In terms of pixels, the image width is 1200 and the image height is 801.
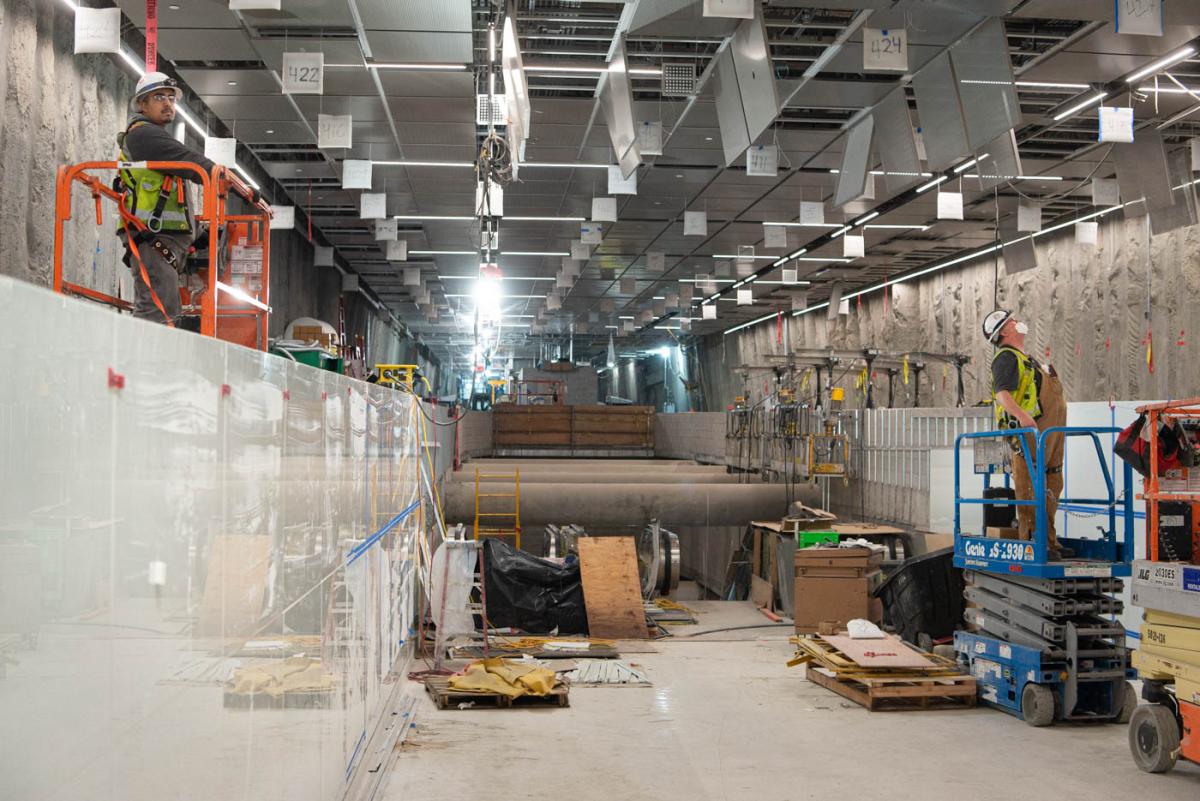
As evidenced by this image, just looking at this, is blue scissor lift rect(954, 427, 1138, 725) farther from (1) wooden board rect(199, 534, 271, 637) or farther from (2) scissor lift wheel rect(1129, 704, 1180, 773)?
(1) wooden board rect(199, 534, 271, 637)

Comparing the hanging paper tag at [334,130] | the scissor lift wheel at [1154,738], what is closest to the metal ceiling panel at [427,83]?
the hanging paper tag at [334,130]

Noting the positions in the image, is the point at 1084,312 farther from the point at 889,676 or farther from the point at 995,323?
the point at 889,676

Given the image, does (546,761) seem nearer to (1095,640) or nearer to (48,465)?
(1095,640)

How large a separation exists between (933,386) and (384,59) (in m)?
14.9

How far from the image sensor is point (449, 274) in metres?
26.1

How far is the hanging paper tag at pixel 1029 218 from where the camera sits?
15.5 metres

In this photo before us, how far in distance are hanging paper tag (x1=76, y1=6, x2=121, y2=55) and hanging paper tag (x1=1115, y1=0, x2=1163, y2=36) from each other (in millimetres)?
8033

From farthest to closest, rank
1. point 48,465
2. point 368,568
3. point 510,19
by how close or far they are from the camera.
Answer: point 510,19 < point 368,568 < point 48,465

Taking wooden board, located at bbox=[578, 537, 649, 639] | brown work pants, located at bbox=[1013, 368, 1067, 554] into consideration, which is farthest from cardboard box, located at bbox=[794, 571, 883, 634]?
brown work pants, located at bbox=[1013, 368, 1067, 554]

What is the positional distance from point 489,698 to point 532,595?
4.00 m

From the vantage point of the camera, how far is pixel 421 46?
34.4 ft

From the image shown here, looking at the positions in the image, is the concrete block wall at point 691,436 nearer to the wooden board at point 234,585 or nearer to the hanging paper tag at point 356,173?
the hanging paper tag at point 356,173

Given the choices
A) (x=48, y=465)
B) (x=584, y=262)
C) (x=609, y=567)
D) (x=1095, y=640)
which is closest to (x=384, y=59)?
(x=609, y=567)

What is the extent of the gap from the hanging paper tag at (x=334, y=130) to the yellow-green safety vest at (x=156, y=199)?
7539mm
